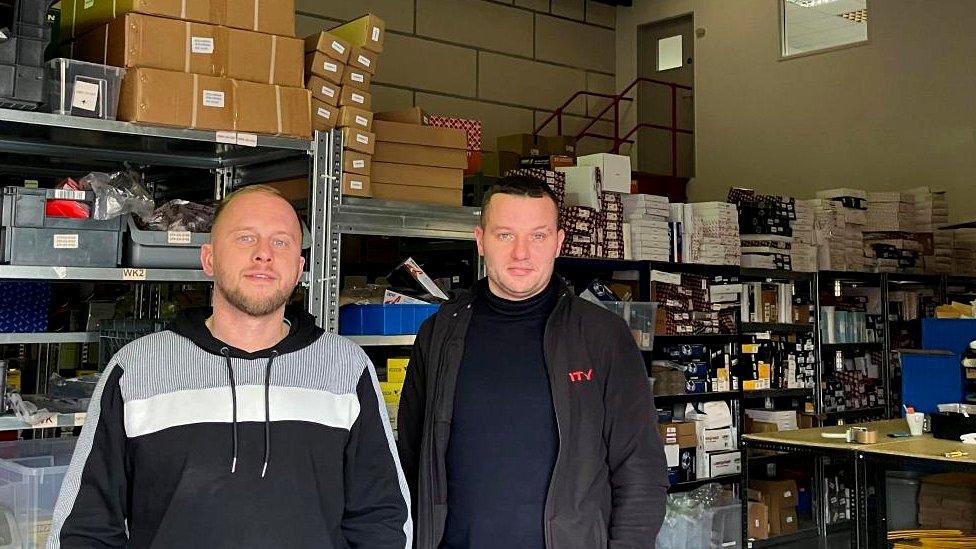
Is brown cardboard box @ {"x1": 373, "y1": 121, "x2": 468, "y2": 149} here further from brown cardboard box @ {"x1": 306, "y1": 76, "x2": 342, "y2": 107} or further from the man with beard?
the man with beard

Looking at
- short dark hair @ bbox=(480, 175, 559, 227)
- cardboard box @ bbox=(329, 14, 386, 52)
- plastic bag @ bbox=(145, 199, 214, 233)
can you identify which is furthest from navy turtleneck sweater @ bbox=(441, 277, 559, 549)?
cardboard box @ bbox=(329, 14, 386, 52)

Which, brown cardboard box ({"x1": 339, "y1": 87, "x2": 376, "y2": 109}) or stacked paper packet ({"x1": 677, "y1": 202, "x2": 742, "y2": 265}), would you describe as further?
stacked paper packet ({"x1": 677, "y1": 202, "x2": 742, "y2": 265})

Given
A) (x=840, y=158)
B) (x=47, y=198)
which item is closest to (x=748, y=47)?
(x=840, y=158)

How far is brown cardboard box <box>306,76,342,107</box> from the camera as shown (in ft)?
12.4

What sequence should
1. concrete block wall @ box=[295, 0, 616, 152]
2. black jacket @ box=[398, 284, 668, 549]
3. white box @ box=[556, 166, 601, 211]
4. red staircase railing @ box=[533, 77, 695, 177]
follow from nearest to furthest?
1. black jacket @ box=[398, 284, 668, 549]
2. white box @ box=[556, 166, 601, 211]
3. concrete block wall @ box=[295, 0, 616, 152]
4. red staircase railing @ box=[533, 77, 695, 177]

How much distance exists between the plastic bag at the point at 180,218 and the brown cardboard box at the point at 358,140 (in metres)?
0.65

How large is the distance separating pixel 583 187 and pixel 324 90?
2713 mm

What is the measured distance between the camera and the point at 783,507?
21.7 feet

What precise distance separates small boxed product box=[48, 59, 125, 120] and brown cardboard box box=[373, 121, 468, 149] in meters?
1.22

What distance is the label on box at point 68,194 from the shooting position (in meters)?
3.12

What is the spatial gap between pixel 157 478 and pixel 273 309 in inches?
15.8

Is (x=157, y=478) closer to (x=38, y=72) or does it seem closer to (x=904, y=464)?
(x=38, y=72)

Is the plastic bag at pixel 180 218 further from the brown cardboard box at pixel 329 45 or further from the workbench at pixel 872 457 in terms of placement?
the workbench at pixel 872 457

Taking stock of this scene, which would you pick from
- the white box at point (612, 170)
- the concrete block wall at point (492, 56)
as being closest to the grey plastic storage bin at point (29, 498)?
the white box at point (612, 170)
